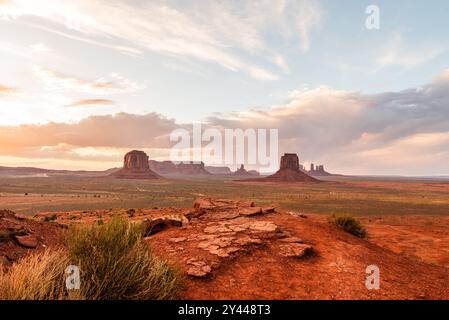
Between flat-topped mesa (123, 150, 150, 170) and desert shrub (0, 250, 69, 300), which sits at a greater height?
flat-topped mesa (123, 150, 150, 170)

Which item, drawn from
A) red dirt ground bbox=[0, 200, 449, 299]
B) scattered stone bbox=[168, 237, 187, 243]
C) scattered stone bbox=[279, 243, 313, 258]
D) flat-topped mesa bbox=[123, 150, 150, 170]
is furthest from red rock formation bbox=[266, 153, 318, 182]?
scattered stone bbox=[279, 243, 313, 258]

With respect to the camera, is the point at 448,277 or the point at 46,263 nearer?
the point at 46,263

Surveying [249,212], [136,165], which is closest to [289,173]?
[136,165]

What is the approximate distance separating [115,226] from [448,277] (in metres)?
9.43

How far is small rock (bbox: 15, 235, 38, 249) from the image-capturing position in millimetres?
9920

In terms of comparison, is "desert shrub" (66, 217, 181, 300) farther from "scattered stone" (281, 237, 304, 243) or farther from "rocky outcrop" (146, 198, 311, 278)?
"scattered stone" (281, 237, 304, 243)

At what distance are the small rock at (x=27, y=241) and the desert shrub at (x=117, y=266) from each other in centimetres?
496

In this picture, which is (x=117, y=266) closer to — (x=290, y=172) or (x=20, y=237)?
(x=20, y=237)

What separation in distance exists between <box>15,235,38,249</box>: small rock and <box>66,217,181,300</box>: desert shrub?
496 centimetres

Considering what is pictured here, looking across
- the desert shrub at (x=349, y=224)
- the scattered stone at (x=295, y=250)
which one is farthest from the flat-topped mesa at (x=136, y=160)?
the scattered stone at (x=295, y=250)

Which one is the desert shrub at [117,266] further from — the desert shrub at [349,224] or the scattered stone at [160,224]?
the desert shrub at [349,224]
